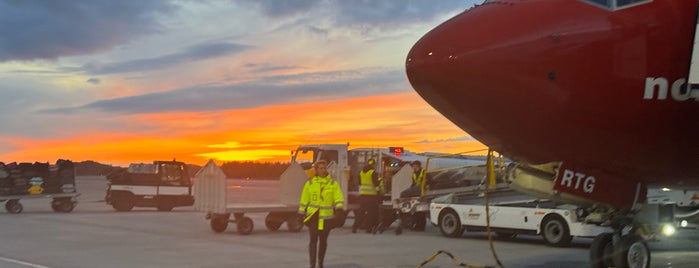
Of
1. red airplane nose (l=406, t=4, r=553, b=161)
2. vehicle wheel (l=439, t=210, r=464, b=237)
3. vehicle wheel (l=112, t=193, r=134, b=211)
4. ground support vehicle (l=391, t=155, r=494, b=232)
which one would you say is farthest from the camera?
vehicle wheel (l=112, t=193, r=134, b=211)

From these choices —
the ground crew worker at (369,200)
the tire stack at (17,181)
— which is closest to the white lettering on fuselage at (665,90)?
the ground crew worker at (369,200)

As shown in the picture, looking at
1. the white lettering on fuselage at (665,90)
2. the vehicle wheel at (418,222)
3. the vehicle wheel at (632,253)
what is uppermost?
the white lettering on fuselage at (665,90)

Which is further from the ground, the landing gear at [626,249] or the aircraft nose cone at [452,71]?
the aircraft nose cone at [452,71]

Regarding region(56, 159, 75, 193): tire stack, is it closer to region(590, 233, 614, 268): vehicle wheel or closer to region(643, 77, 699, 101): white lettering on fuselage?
region(590, 233, 614, 268): vehicle wheel

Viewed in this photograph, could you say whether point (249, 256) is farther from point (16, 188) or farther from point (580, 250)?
point (16, 188)

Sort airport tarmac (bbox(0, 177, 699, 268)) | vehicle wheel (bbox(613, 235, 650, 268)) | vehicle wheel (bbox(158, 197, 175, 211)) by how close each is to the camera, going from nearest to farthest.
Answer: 1. vehicle wheel (bbox(613, 235, 650, 268))
2. airport tarmac (bbox(0, 177, 699, 268))
3. vehicle wheel (bbox(158, 197, 175, 211))

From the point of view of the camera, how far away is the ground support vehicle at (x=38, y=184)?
26203 mm

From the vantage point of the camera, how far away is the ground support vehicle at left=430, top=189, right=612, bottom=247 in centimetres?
1548

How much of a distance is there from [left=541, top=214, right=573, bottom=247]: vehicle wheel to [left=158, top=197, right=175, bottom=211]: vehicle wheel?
1567cm

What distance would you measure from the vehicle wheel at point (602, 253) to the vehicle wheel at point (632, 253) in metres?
0.35

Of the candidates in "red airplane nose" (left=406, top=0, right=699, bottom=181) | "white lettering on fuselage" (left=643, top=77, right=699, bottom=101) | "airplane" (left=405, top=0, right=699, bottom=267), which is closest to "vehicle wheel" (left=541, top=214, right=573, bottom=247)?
"airplane" (left=405, top=0, right=699, bottom=267)

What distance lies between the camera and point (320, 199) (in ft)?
38.1

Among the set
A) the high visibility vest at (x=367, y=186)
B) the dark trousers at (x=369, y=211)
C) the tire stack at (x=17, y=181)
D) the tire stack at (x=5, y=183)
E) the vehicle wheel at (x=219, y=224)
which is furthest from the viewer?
the tire stack at (x=17, y=181)

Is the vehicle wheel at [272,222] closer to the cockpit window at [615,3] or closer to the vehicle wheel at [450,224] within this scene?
the vehicle wheel at [450,224]
